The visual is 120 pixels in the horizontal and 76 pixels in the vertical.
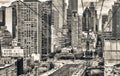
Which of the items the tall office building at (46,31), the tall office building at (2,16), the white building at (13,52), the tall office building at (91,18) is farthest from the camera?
the tall office building at (2,16)

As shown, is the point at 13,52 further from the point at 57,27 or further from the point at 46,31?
the point at 57,27

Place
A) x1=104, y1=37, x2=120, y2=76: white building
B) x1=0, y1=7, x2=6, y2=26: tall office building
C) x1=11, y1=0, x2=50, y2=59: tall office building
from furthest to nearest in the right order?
1. x1=0, y1=7, x2=6, y2=26: tall office building
2. x1=11, y1=0, x2=50, y2=59: tall office building
3. x1=104, y1=37, x2=120, y2=76: white building

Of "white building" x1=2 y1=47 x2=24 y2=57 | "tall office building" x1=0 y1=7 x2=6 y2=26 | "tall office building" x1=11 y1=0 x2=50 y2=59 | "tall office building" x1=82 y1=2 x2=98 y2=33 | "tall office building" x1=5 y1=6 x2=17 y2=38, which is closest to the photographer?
"tall office building" x1=82 y1=2 x2=98 y2=33

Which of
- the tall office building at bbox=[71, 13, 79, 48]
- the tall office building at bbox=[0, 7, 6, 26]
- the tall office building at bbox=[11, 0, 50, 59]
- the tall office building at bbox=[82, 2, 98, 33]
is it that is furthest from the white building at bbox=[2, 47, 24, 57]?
the tall office building at bbox=[0, 7, 6, 26]

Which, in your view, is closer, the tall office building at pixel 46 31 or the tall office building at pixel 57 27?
the tall office building at pixel 46 31

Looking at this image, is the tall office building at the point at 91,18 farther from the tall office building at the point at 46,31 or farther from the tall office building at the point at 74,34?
the tall office building at the point at 74,34

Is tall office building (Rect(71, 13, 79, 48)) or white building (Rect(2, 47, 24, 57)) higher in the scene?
tall office building (Rect(71, 13, 79, 48))

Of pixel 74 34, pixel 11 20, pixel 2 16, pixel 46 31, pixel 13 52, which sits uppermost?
pixel 2 16

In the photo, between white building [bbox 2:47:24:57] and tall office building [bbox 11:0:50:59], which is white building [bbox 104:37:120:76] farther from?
tall office building [bbox 11:0:50:59]

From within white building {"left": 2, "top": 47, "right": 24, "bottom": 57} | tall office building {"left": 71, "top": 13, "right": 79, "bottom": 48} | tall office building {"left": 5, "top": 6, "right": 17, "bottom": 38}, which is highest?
tall office building {"left": 5, "top": 6, "right": 17, "bottom": 38}

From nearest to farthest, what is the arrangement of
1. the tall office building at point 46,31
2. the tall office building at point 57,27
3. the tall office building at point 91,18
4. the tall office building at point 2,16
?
the tall office building at point 91,18, the tall office building at point 46,31, the tall office building at point 57,27, the tall office building at point 2,16

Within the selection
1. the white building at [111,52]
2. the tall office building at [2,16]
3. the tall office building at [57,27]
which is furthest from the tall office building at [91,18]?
the tall office building at [2,16]

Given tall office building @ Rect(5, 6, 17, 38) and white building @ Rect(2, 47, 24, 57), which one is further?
tall office building @ Rect(5, 6, 17, 38)

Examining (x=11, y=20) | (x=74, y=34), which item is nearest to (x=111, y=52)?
(x=74, y=34)
